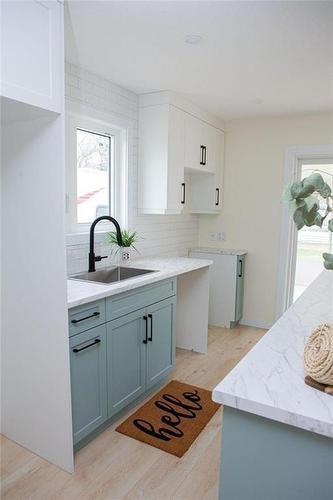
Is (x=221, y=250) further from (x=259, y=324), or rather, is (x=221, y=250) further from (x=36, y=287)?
(x=36, y=287)

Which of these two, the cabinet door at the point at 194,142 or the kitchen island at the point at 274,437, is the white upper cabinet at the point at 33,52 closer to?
the kitchen island at the point at 274,437

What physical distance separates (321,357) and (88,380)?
1.45 m

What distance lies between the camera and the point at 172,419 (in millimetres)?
2404

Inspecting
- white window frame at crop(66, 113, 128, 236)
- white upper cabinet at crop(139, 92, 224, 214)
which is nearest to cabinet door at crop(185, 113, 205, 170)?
white upper cabinet at crop(139, 92, 224, 214)

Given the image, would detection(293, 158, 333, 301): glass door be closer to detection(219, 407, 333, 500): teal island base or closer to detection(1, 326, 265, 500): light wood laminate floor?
detection(1, 326, 265, 500): light wood laminate floor

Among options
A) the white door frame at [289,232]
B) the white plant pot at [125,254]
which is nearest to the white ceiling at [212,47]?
the white door frame at [289,232]

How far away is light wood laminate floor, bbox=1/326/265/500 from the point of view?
1.80 m

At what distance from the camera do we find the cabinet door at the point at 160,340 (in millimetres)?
2609

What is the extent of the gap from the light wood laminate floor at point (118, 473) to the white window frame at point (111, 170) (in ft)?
4.81

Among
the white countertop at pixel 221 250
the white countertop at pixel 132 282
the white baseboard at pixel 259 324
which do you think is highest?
the white countertop at pixel 221 250

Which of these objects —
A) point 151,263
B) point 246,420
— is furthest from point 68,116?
point 246,420

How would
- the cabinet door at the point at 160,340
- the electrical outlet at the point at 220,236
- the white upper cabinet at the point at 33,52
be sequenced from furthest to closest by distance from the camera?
the electrical outlet at the point at 220,236 → the cabinet door at the point at 160,340 → the white upper cabinet at the point at 33,52

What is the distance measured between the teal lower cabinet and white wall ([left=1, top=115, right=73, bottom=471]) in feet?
0.36

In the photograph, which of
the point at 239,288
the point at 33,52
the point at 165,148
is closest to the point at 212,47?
the point at 165,148
